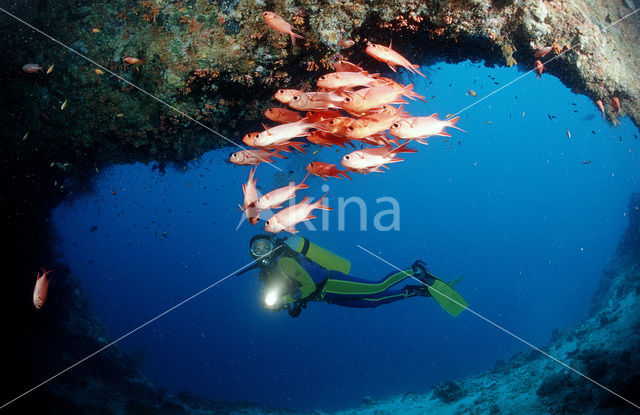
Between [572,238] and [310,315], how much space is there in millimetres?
90419

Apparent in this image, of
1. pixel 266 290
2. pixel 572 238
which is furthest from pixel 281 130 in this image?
pixel 572 238

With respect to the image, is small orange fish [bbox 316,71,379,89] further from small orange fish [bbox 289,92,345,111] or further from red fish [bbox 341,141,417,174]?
red fish [bbox 341,141,417,174]

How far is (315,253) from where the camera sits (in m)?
6.57

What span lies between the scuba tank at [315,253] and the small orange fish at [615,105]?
297 inches

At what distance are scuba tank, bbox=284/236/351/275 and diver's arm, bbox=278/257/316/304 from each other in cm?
37

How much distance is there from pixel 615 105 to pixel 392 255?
89712 millimetres

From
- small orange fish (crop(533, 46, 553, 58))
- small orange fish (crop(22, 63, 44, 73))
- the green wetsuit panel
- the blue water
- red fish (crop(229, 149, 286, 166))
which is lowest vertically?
red fish (crop(229, 149, 286, 166))

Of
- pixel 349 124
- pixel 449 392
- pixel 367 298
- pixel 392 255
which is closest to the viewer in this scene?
pixel 349 124

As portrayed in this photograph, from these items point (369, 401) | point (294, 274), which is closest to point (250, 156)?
point (294, 274)

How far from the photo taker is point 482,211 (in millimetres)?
98500

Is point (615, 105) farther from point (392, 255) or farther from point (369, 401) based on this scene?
point (392, 255)

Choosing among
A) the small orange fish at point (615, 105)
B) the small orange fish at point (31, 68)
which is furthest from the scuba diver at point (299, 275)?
the small orange fish at point (615, 105)

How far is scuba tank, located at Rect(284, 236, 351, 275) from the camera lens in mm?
6461

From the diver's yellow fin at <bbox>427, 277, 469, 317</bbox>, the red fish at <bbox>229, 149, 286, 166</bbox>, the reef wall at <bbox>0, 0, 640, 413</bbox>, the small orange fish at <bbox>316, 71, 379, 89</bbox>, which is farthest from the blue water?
the small orange fish at <bbox>316, 71, 379, 89</bbox>
